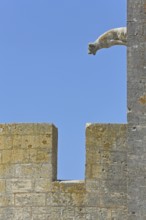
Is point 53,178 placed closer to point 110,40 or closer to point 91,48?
point 91,48

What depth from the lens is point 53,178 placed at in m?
13.1

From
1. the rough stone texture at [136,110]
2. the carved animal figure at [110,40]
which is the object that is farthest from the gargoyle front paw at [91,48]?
the rough stone texture at [136,110]

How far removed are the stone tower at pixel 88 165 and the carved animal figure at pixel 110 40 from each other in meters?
0.34

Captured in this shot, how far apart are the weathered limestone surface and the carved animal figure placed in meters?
1.35

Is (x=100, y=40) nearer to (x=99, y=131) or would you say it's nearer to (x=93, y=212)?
(x=99, y=131)

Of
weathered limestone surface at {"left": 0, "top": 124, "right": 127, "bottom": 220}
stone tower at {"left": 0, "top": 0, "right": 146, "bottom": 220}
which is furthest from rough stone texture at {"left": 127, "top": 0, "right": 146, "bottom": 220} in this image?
weathered limestone surface at {"left": 0, "top": 124, "right": 127, "bottom": 220}

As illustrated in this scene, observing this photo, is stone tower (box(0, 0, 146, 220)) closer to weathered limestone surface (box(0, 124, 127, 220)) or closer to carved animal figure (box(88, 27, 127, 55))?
weathered limestone surface (box(0, 124, 127, 220))

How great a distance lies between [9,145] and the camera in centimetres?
A: 1326

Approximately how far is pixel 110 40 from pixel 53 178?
2.37m

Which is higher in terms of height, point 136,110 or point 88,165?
point 136,110

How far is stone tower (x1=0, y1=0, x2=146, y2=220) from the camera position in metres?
12.7

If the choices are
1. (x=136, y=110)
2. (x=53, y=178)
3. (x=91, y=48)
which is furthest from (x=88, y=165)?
(x=91, y=48)

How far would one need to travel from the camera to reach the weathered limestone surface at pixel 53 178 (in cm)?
1282

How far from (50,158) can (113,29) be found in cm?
228
